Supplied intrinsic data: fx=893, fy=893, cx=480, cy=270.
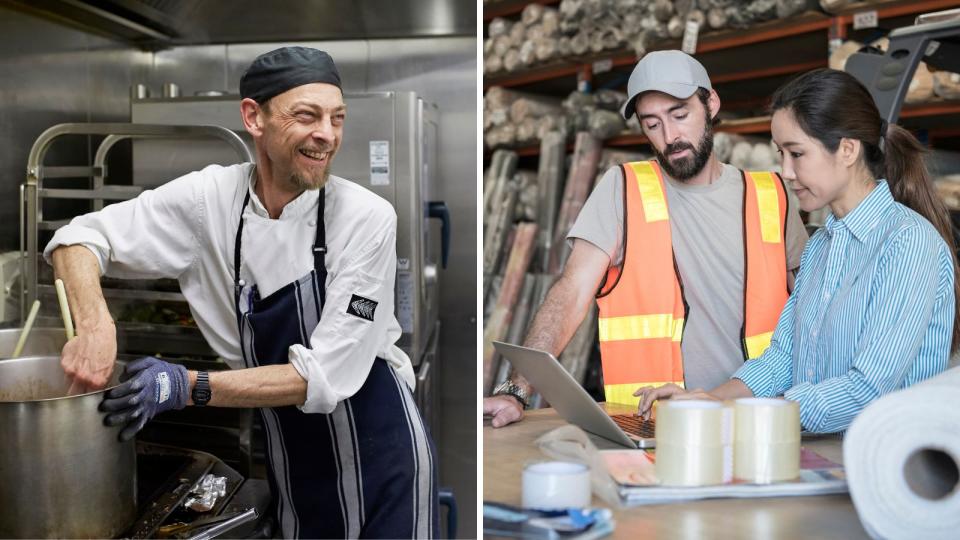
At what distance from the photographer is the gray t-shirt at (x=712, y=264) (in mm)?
1559

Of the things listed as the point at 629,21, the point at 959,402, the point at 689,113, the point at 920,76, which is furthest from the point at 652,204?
the point at 629,21

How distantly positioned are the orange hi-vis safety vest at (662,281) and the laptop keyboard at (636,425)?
0.61 ft

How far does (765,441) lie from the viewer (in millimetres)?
1098

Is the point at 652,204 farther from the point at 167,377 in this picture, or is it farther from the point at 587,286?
the point at 167,377

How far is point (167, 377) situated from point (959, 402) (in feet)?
3.51

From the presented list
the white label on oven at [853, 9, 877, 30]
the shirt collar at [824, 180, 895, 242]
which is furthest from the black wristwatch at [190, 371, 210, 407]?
the white label on oven at [853, 9, 877, 30]

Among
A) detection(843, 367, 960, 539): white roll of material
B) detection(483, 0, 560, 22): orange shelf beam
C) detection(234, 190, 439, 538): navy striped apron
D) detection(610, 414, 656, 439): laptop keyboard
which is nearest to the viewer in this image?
detection(843, 367, 960, 539): white roll of material

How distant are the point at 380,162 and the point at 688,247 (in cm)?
91

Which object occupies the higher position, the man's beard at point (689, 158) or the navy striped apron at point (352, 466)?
the man's beard at point (689, 158)

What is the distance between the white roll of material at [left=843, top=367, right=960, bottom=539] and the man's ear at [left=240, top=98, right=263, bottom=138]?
39.8 inches

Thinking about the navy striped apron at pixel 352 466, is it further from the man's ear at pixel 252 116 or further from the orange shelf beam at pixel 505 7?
the orange shelf beam at pixel 505 7

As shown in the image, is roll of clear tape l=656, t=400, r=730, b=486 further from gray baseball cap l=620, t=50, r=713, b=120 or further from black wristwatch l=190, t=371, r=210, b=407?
black wristwatch l=190, t=371, r=210, b=407

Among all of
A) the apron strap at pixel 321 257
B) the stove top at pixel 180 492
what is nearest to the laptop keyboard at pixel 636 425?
the apron strap at pixel 321 257

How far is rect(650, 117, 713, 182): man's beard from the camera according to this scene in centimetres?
154
